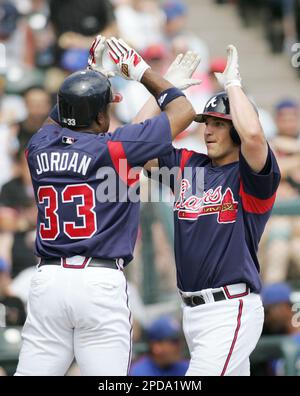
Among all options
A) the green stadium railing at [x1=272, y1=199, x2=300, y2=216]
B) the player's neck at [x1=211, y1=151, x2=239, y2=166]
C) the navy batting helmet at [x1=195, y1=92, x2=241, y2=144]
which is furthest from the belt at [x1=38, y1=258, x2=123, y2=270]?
the green stadium railing at [x1=272, y1=199, x2=300, y2=216]

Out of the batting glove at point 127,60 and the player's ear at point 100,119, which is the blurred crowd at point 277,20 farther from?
the player's ear at point 100,119

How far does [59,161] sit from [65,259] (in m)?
0.50

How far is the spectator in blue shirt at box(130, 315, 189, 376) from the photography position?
6934 mm

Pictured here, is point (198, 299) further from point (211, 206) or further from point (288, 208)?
point (288, 208)

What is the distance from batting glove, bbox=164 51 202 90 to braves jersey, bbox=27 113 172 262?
1.28ft

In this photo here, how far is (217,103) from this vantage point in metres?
5.40

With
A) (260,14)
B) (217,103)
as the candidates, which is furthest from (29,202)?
(260,14)

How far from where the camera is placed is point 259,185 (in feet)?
16.8

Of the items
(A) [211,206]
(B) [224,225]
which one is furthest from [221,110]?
(B) [224,225]

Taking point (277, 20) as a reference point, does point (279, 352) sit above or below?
below

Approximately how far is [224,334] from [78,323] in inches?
30.5

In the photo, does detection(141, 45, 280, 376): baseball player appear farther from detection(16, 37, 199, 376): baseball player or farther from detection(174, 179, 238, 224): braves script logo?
detection(16, 37, 199, 376): baseball player

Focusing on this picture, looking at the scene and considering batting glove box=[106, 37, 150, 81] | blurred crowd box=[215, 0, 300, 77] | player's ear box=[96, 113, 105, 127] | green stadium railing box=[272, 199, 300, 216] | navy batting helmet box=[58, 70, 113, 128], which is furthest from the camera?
blurred crowd box=[215, 0, 300, 77]
